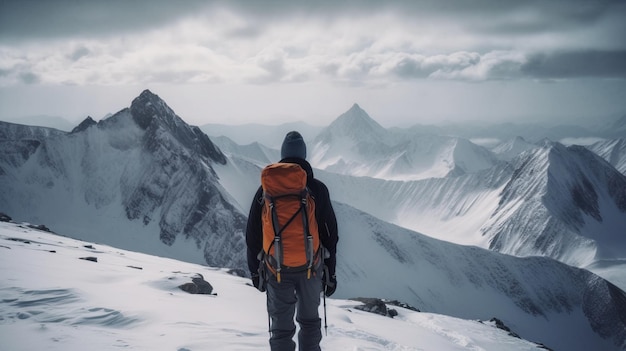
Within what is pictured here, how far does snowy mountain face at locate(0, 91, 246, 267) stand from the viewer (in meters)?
118

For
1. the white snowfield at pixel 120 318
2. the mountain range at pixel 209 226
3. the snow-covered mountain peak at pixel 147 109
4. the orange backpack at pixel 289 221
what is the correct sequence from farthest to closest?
1. the snow-covered mountain peak at pixel 147 109
2. the mountain range at pixel 209 226
3. the white snowfield at pixel 120 318
4. the orange backpack at pixel 289 221

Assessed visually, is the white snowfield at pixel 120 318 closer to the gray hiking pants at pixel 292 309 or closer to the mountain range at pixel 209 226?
the gray hiking pants at pixel 292 309

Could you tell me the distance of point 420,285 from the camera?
465 feet

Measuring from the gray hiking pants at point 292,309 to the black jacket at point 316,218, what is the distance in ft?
2.30

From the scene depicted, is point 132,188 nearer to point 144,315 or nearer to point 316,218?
point 144,315

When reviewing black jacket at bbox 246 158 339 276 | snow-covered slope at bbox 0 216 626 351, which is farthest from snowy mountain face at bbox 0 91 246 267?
black jacket at bbox 246 158 339 276

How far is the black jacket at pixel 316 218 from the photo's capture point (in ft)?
26.8

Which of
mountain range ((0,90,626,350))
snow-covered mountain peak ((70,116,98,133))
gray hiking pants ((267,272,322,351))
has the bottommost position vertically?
mountain range ((0,90,626,350))

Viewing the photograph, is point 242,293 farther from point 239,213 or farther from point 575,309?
point 575,309

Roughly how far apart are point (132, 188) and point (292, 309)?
13785 cm

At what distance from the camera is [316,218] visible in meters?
8.15

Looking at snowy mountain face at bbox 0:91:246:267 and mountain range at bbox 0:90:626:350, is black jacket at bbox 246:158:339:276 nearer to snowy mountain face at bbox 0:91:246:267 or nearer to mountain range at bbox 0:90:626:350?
snowy mountain face at bbox 0:91:246:267

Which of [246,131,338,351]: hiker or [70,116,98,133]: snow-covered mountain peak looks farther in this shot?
[70,116,98,133]: snow-covered mountain peak

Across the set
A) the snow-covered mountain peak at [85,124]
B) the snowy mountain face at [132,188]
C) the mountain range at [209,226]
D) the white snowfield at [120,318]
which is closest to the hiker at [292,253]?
the white snowfield at [120,318]
